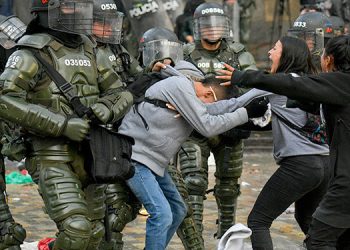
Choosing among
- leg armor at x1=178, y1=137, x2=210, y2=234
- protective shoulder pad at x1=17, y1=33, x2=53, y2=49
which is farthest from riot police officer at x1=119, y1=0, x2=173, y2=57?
protective shoulder pad at x1=17, y1=33, x2=53, y2=49

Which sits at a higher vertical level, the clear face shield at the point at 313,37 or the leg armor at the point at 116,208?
the clear face shield at the point at 313,37

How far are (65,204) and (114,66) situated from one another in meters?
2.15

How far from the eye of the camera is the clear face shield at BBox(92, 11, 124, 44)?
8102mm

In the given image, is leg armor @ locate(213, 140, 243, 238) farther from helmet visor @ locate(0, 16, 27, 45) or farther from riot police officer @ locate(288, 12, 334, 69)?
helmet visor @ locate(0, 16, 27, 45)

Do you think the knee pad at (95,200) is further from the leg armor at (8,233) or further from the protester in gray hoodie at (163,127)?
the leg armor at (8,233)

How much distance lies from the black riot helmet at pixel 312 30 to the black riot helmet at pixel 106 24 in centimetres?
192

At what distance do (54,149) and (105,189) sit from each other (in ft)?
2.34

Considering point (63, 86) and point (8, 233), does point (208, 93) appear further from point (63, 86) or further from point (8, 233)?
point (8, 233)

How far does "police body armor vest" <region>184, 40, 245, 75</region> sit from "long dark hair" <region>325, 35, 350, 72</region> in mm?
2539

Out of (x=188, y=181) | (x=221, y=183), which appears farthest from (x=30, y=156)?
(x=221, y=183)

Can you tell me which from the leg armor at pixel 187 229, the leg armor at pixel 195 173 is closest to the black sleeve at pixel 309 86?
the leg armor at pixel 187 229

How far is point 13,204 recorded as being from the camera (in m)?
10.8

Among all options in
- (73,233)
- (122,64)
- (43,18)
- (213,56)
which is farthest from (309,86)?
(213,56)

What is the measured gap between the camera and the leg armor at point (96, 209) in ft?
22.8
